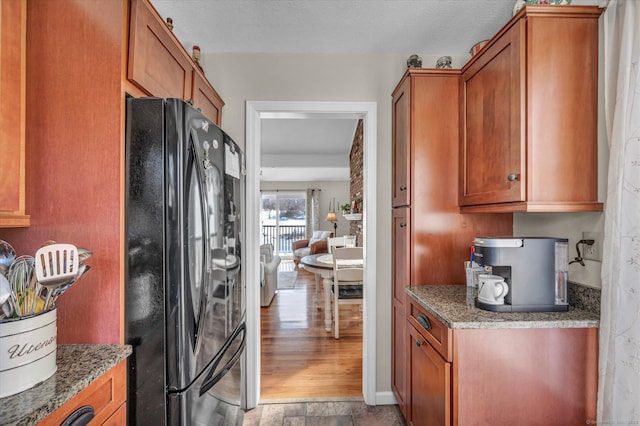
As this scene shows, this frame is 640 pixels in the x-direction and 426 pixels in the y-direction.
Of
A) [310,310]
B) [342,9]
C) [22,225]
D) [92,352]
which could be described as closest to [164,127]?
[22,225]

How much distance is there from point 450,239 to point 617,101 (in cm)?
93

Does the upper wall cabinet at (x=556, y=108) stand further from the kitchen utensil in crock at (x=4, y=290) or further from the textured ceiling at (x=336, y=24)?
the kitchen utensil in crock at (x=4, y=290)

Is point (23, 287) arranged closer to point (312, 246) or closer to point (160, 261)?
point (160, 261)

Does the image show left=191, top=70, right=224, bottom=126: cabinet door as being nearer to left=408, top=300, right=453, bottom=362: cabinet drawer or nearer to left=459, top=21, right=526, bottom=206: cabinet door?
left=459, top=21, right=526, bottom=206: cabinet door

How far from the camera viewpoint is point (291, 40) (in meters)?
1.97

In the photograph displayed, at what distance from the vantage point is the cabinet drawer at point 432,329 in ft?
3.97

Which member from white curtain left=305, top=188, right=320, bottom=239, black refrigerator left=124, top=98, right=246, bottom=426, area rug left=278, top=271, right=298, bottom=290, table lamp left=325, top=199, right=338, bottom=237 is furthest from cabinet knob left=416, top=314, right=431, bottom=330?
white curtain left=305, top=188, right=320, bottom=239

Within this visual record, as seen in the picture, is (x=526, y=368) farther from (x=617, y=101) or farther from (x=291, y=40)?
(x=291, y=40)

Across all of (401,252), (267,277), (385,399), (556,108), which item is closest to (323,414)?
(385,399)

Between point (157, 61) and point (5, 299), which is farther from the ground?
point (157, 61)

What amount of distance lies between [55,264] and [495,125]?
177cm

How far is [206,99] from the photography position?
1813 mm

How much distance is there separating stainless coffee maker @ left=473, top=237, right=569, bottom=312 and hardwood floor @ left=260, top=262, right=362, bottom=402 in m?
1.43

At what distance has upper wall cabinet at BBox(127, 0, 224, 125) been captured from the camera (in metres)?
1.07
